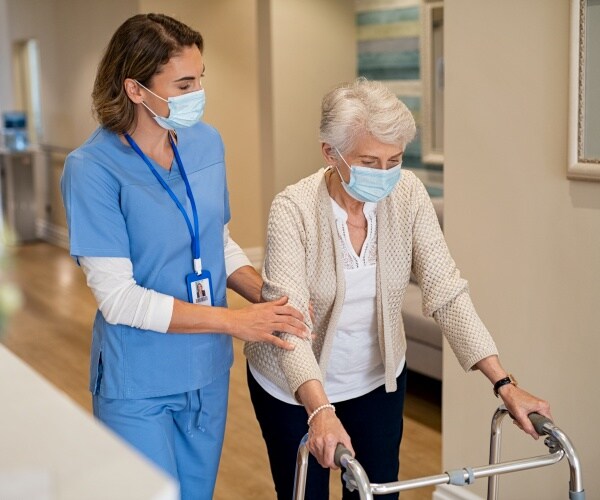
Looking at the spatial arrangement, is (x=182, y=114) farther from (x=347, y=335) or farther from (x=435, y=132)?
(x=435, y=132)

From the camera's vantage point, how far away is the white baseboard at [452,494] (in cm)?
303

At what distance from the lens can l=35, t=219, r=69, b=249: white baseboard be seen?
31.8 feet

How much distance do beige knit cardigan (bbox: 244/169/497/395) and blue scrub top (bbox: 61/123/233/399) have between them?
0.15 metres

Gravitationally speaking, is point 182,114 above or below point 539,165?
above

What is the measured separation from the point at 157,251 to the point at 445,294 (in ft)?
2.08

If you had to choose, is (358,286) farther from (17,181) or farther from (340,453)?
(17,181)

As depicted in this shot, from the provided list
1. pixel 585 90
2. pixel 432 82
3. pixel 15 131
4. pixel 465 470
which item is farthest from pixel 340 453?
pixel 15 131

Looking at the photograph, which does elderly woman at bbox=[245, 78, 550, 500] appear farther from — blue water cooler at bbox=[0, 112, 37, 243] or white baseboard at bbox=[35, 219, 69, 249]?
blue water cooler at bbox=[0, 112, 37, 243]

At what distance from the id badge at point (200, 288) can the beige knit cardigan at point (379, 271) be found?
0.43ft

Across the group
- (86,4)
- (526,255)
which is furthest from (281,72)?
(526,255)

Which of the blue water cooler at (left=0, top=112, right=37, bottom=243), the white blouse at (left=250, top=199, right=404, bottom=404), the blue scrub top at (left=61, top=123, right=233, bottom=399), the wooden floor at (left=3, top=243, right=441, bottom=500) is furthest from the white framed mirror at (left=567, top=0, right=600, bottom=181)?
the blue water cooler at (left=0, top=112, right=37, bottom=243)

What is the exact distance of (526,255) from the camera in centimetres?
274

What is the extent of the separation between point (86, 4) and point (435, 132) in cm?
419

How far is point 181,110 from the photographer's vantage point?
6.54 feet
